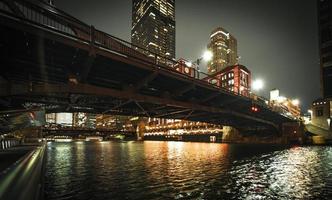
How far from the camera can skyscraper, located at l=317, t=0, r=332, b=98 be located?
134 m

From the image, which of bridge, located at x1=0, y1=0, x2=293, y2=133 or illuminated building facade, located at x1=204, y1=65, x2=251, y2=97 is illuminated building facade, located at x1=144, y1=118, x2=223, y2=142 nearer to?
illuminated building facade, located at x1=204, y1=65, x2=251, y2=97

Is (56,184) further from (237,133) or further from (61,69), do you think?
(237,133)

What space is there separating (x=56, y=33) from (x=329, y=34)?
155145 millimetres

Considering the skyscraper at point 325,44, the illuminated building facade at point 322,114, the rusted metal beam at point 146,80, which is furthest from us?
the skyscraper at point 325,44

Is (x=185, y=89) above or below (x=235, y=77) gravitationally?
below

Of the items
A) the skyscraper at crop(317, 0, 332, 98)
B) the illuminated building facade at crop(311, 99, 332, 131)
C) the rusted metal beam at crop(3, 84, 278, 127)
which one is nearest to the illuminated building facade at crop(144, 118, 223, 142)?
the illuminated building facade at crop(311, 99, 332, 131)

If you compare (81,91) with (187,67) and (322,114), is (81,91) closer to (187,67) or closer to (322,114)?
(187,67)

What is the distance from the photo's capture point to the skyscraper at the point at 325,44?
134m

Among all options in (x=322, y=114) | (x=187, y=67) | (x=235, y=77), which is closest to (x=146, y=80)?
(x=187, y=67)

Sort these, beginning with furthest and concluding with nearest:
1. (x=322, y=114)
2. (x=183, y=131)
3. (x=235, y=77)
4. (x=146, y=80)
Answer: (x=235, y=77) < (x=183, y=131) < (x=322, y=114) < (x=146, y=80)

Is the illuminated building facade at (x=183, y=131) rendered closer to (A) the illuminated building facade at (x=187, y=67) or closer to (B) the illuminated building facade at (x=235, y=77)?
(B) the illuminated building facade at (x=235, y=77)

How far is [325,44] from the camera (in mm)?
136625

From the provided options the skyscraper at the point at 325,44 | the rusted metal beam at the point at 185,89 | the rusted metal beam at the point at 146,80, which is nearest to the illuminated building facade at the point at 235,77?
the skyscraper at the point at 325,44

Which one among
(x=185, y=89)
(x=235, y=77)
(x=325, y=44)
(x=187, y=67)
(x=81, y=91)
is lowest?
(x=81, y=91)
